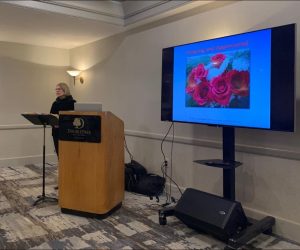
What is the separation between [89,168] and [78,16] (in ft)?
6.55

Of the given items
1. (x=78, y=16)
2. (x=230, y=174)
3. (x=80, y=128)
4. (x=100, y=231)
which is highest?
(x=78, y=16)

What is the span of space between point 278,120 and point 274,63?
438mm

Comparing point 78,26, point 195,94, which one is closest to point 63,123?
point 195,94

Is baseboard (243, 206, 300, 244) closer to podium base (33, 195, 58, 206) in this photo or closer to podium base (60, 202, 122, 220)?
podium base (60, 202, 122, 220)

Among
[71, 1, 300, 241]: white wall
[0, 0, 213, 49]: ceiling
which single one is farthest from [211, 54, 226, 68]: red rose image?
[0, 0, 213, 49]: ceiling

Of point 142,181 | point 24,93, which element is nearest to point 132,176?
point 142,181

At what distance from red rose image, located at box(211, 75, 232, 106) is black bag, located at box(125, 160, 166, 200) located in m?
1.53

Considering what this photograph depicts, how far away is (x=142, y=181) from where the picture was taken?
13.3ft

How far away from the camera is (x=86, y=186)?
3.17 metres

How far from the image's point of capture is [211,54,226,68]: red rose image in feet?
9.32

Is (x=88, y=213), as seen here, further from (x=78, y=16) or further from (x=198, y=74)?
(x=78, y=16)

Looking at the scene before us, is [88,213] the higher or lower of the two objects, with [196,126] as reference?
lower

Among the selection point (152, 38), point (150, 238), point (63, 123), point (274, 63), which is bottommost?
point (150, 238)

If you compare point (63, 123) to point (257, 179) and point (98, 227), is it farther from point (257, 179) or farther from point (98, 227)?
point (257, 179)
